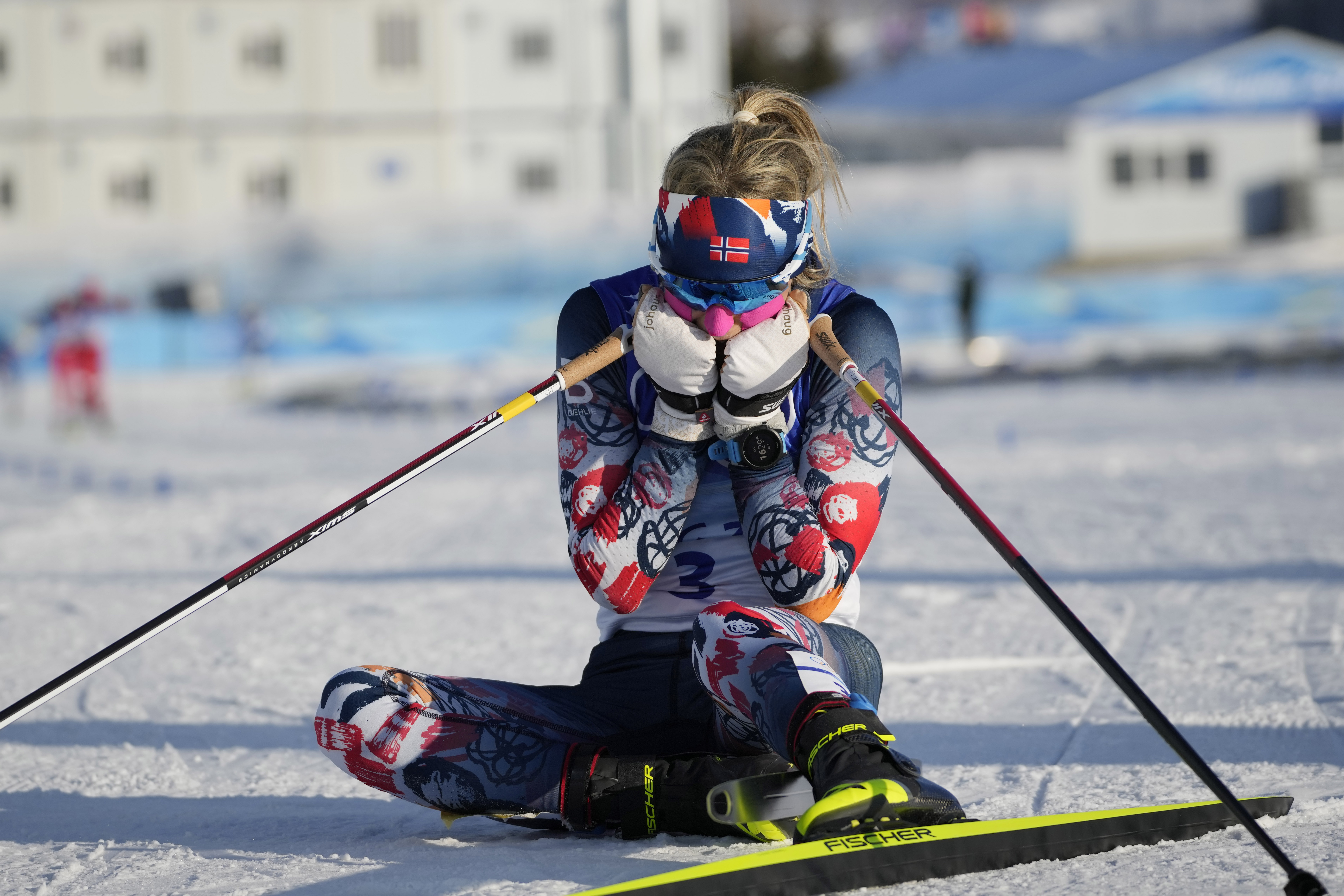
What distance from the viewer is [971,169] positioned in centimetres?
1877

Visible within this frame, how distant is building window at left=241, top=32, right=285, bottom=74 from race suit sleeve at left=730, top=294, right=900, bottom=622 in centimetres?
1978

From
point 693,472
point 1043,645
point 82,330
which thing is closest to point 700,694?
point 693,472

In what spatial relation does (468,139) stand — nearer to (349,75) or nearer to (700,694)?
(349,75)

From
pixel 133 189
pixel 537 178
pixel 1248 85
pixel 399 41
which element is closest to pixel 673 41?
pixel 537 178

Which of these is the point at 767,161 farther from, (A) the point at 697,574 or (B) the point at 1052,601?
(B) the point at 1052,601

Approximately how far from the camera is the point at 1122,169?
18953mm

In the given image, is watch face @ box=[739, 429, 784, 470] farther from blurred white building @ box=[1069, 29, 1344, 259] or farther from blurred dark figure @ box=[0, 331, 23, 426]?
blurred white building @ box=[1069, 29, 1344, 259]

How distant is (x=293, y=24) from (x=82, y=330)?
7839mm

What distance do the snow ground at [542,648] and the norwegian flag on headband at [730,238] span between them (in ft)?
3.02

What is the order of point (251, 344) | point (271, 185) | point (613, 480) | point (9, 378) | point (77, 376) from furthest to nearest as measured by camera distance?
point (271, 185), point (251, 344), point (9, 378), point (77, 376), point (613, 480)

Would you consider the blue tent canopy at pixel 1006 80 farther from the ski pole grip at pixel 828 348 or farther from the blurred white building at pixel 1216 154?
the ski pole grip at pixel 828 348

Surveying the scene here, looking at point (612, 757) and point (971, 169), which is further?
point (971, 169)

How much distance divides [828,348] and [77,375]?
41.9ft

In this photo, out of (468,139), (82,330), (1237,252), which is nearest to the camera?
(82,330)
